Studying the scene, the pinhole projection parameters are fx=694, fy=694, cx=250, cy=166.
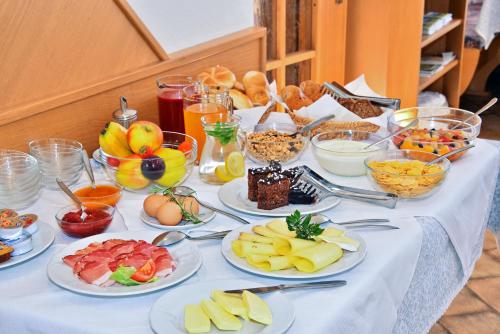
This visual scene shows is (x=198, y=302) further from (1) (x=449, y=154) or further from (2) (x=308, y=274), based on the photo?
(1) (x=449, y=154)

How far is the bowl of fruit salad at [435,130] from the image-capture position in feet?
4.99

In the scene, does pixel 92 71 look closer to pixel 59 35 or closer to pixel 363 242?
pixel 59 35

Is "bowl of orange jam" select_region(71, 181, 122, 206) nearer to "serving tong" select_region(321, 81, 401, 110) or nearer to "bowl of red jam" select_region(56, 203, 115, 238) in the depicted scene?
"bowl of red jam" select_region(56, 203, 115, 238)

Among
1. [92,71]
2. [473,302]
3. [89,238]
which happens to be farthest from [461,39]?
[89,238]

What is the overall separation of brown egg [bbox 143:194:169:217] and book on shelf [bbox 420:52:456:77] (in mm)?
2345

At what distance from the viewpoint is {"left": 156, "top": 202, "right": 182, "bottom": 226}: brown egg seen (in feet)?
3.93

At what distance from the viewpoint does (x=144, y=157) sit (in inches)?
54.3

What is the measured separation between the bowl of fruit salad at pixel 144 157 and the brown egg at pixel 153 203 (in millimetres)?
110

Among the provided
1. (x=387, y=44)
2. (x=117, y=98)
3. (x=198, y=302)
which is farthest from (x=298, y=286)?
(x=387, y=44)

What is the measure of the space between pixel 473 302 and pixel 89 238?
148 centimetres

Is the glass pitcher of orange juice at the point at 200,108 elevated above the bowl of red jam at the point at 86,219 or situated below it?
above

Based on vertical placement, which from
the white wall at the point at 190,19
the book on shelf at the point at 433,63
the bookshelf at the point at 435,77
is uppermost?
the white wall at the point at 190,19

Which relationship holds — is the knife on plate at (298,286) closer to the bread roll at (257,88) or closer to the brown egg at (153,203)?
the brown egg at (153,203)

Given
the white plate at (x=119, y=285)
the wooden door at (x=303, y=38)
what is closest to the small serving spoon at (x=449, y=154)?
the white plate at (x=119, y=285)
